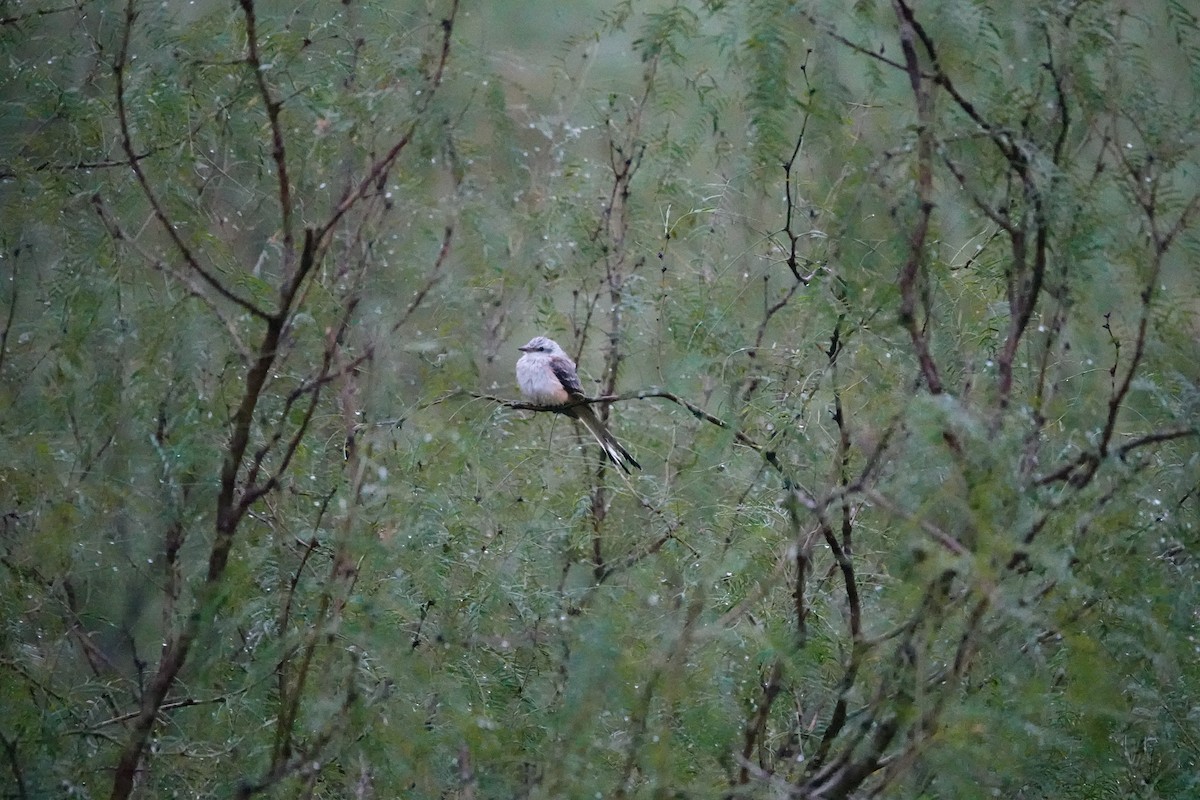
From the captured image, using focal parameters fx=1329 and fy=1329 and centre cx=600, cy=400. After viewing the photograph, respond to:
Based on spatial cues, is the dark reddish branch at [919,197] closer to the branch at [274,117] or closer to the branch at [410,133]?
the branch at [410,133]

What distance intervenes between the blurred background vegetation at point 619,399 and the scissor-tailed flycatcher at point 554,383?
141 mm

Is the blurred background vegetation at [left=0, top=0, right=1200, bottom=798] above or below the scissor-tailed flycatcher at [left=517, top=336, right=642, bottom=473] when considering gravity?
below

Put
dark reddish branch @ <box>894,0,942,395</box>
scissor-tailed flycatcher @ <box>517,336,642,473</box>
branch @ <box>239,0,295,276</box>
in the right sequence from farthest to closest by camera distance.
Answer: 1. scissor-tailed flycatcher @ <box>517,336,642,473</box>
2. branch @ <box>239,0,295,276</box>
3. dark reddish branch @ <box>894,0,942,395</box>

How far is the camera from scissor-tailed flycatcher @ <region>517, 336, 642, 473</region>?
576 centimetres

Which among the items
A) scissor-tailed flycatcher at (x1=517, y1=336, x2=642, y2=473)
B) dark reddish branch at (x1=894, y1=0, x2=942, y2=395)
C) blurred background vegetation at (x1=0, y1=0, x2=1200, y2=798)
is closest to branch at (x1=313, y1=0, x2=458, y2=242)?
blurred background vegetation at (x1=0, y1=0, x2=1200, y2=798)

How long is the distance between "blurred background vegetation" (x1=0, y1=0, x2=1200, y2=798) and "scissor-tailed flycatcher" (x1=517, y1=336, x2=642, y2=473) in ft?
0.46

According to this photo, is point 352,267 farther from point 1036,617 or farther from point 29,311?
point 1036,617

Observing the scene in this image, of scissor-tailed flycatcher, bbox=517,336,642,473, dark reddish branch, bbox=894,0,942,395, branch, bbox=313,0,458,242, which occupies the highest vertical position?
scissor-tailed flycatcher, bbox=517,336,642,473

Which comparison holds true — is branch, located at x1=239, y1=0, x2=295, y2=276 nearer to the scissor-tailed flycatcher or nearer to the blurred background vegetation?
the blurred background vegetation

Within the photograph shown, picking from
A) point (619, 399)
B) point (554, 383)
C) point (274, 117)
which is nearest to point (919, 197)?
point (619, 399)

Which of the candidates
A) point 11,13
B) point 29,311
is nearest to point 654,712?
point 29,311

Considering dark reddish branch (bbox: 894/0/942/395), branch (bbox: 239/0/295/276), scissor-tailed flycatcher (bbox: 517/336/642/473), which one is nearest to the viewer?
dark reddish branch (bbox: 894/0/942/395)

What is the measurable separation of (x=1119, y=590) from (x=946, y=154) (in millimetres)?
1250

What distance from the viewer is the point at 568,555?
5.48 meters
